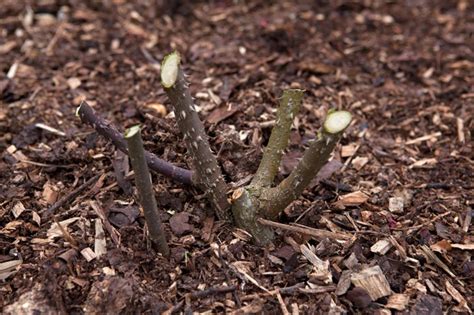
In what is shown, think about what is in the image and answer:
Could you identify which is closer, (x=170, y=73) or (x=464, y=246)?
(x=170, y=73)

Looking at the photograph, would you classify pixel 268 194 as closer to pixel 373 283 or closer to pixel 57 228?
pixel 373 283

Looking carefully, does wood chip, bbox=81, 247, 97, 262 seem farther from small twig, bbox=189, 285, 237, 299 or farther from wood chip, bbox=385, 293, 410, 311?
wood chip, bbox=385, 293, 410, 311

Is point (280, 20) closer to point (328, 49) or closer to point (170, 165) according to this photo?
point (328, 49)

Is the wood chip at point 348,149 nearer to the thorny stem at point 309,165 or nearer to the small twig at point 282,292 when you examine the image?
the thorny stem at point 309,165

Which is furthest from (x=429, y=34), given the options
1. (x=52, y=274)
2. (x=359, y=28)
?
(x=52, y=274)

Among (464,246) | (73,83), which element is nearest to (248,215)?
(464,246)

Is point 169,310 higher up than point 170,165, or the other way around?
point 170,165
